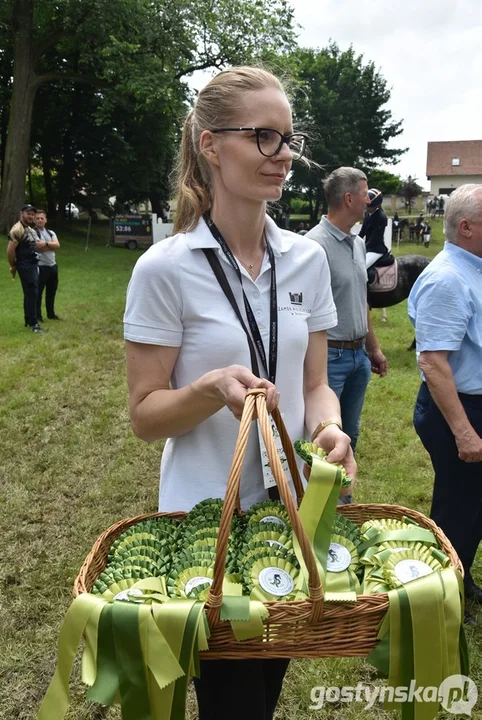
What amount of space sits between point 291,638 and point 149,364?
2.31 feet

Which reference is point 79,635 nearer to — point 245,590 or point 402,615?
point 245,590

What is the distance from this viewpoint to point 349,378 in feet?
12.3

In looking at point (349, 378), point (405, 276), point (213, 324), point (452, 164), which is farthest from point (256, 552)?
point (452, 164)

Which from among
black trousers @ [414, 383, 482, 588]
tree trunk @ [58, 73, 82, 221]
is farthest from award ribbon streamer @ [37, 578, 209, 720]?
tree trunk @ [58, 73, 82, 221]

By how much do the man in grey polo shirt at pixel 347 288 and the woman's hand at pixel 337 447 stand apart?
2.05 m

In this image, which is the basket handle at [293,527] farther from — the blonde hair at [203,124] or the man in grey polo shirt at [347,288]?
the man in grey polo shirt at [347,288]

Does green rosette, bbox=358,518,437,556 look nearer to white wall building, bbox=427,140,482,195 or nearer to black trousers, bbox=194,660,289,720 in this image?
black trousers, bbox=194,660,289,720

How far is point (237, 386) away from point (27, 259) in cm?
855

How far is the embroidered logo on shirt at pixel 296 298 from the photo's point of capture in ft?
5.25

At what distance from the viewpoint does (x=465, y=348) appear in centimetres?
258

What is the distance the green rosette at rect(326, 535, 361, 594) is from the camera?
121 centimetres

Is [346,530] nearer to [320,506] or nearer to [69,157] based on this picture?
[320,506]

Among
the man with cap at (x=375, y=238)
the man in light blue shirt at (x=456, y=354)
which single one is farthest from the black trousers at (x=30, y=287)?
the man in light blue shirt at (x=456, y=354)

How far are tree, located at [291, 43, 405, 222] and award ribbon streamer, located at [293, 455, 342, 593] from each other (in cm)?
3542
